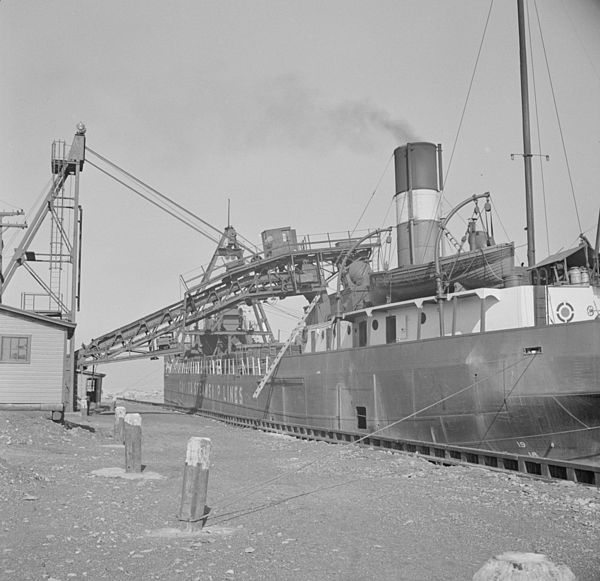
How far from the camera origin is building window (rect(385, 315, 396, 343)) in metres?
20.3

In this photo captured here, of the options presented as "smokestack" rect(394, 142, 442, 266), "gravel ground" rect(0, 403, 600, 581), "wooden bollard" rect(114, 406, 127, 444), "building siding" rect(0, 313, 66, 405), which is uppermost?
"smokestack" rect(394, 142, 442, 266)

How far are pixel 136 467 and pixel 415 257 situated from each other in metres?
11.1

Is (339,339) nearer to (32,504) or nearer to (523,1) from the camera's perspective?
(523,1)

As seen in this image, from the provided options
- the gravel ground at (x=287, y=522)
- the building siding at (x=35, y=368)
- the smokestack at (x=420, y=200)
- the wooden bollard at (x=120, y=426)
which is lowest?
the gravel ground at (x=287, y=522)

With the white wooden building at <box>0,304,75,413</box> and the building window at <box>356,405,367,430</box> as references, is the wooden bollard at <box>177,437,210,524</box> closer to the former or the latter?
the building window at <box>356,405,367,430</box>

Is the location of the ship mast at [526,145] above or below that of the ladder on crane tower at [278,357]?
above

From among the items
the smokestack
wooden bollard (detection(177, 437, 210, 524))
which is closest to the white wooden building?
the smokestack

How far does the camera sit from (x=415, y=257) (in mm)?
21109

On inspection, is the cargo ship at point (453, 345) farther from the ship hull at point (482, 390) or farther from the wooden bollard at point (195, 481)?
the wooden bollard at point (195, 481)

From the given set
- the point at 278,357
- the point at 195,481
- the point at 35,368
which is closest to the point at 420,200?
the point at 278,357

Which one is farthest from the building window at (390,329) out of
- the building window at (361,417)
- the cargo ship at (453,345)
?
the building window at (361,417)

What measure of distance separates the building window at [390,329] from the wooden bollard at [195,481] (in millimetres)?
12127

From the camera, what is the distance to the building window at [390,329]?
66.5 feet

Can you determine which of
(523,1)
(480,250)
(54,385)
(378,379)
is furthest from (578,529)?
(523,1)
